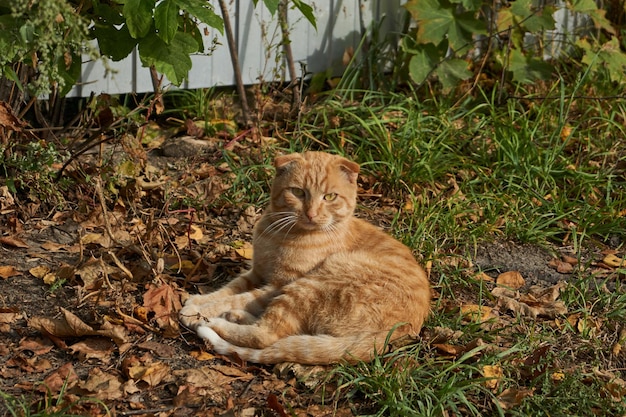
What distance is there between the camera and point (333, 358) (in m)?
3.73

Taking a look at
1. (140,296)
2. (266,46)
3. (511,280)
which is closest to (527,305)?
(511,280)

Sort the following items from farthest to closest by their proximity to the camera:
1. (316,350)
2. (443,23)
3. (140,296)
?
1. (443,23)
2. (140,296)
3. (316,350)

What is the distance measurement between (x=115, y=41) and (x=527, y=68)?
363cm

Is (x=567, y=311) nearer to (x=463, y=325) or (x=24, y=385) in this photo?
(x=463, y=325)

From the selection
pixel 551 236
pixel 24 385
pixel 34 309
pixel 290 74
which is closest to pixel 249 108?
pixel 290 74

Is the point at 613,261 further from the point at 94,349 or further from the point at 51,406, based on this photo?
the point at 51,406

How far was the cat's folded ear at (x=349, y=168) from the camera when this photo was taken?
14.5 ft

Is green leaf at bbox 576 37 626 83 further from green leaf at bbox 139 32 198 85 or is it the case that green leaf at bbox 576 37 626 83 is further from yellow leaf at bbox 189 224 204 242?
green leaf at bbox 139 32 198 85

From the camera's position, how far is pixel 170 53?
14.4ft

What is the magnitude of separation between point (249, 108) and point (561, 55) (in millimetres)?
2913

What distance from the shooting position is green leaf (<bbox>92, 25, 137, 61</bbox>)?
441cm

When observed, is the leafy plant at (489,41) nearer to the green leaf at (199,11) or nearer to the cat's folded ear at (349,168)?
the cat's folded ear at (349,168)

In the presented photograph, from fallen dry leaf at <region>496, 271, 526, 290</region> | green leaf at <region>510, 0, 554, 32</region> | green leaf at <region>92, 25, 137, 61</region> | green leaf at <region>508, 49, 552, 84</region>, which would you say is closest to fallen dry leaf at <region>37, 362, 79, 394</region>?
green leaf at <region>92, 25, 137, 61</region>

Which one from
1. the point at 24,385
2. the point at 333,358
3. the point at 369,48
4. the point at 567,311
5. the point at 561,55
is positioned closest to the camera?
the point at 24,385
